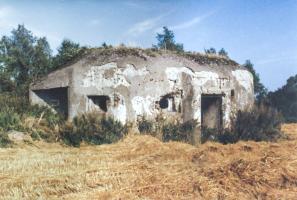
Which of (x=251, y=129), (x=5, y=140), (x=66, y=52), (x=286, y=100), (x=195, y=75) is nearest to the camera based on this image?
(x=5, y=140)

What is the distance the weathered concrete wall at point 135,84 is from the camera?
14805 millimetres

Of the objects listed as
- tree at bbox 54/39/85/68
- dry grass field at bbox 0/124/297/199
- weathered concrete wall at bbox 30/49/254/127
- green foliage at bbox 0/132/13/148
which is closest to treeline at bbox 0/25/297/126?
tree at bbox 54/39/85/68

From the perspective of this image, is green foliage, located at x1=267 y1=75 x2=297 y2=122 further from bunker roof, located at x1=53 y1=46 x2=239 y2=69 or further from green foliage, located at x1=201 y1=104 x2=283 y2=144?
green foliage, located at x1=201 y1=104 x2=283 y2=144

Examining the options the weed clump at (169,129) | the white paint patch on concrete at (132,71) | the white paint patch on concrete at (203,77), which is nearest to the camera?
the weed clump at (169,129)

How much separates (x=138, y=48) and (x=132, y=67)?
1147mm

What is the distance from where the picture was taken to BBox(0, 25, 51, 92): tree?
20266 mm

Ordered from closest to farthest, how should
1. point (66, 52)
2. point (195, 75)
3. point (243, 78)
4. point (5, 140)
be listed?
point (5, 140) → point (195, 75) → point (243, 78) → point (66, 52)

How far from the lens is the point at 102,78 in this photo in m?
14.9

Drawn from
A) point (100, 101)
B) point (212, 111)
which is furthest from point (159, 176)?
point (212, 111)

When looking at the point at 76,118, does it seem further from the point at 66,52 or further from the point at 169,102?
the point at 66,52

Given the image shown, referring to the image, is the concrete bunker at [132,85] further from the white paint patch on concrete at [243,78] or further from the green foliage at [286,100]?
the green foliage at [286,100]

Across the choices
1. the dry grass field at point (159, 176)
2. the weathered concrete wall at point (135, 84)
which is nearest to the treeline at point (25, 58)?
the weathered concrete wall at point (135, 84)

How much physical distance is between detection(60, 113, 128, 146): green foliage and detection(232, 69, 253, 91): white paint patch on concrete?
19.3 ft

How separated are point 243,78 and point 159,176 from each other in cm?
1188
